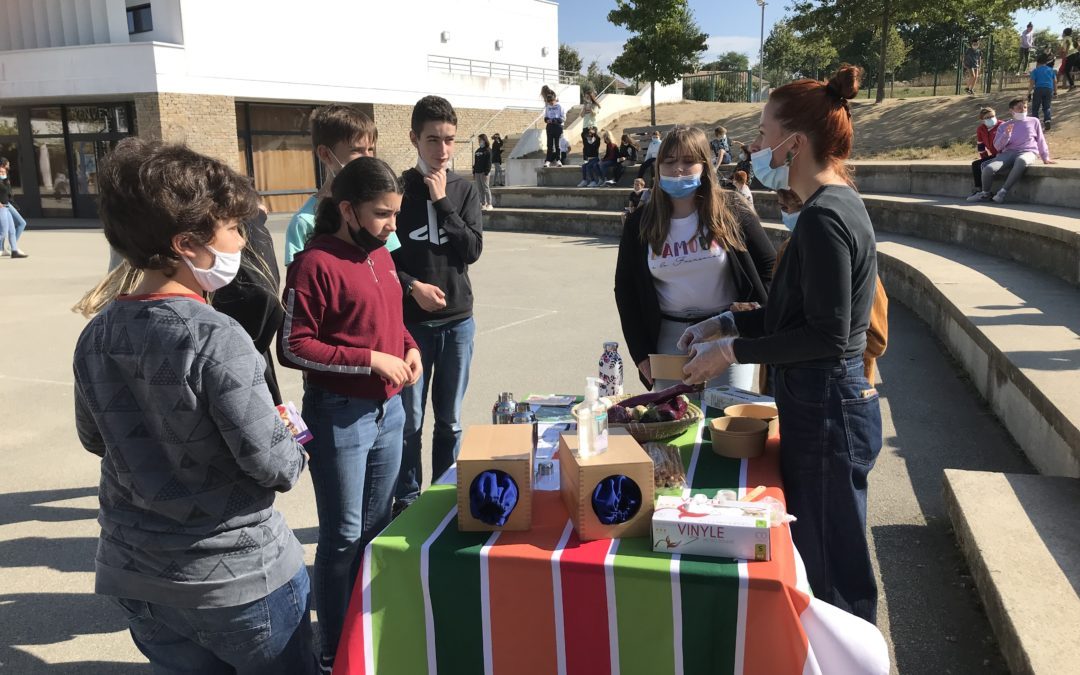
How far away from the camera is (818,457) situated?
2.38 m

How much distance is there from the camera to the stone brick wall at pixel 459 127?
28.8 m

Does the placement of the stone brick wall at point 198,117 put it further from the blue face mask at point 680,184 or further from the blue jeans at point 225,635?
the blue jeans at point 225,635

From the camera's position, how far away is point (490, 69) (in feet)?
114

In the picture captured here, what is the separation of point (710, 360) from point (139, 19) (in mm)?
26145

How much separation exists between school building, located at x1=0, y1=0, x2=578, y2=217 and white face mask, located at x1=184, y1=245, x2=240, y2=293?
20.1 m

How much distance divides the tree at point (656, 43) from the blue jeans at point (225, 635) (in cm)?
2758

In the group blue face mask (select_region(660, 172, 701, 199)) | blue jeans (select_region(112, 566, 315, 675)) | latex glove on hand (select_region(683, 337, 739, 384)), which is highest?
blue face mask (select_region(660, 172, 701, 199))

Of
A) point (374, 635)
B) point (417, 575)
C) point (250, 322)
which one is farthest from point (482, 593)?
point (250, 322)

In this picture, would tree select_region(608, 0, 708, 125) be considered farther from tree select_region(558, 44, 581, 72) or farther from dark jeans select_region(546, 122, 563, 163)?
tree select_region(558, 44, 581, 72)

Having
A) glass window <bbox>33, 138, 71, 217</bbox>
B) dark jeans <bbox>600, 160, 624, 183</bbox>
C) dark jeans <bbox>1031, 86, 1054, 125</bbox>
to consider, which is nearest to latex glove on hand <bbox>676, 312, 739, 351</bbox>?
dark jeans <bbox>1031, 86, 1054, 125</bbox>

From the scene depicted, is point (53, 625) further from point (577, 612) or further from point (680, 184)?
point (680, 184)

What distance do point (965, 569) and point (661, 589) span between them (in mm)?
2230

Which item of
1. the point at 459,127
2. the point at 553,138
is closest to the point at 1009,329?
the point at 553,138

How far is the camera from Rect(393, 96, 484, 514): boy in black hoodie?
3.65 m
